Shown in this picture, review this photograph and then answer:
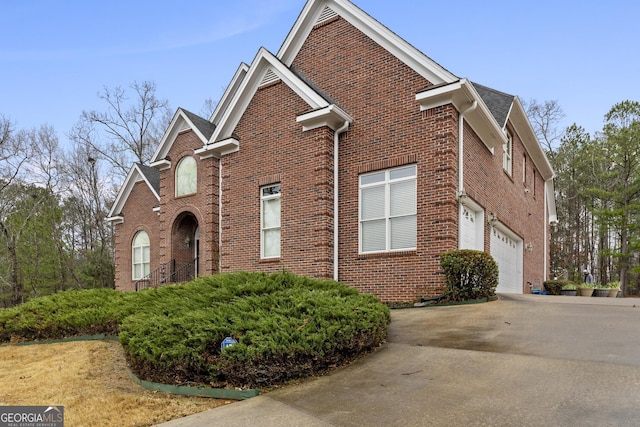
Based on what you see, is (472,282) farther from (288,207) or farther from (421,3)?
(421,3)

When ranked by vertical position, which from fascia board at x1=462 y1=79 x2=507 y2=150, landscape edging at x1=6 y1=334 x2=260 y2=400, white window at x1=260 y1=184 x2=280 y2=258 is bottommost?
landscape edging at x1=6 y1=334 x2=260 y2=400

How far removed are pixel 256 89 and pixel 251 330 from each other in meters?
10.0

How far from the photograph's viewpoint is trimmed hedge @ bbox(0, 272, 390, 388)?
5.18 metres

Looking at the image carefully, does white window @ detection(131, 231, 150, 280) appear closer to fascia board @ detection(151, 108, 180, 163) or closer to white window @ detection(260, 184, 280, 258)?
fascia board @ detection(151, 108, 180, 163)

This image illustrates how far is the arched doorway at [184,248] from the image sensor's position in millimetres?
17359

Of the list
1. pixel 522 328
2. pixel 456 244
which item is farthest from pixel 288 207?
pixel 522 328

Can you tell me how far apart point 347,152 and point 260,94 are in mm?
3596

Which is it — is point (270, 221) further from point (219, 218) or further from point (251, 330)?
point (251, 330)

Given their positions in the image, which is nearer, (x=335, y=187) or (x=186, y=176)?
(x=335, y=187)

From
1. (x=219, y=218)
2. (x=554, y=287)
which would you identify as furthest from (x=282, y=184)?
(x=554, y=287)

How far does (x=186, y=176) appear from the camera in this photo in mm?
17031

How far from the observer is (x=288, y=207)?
41.5ft

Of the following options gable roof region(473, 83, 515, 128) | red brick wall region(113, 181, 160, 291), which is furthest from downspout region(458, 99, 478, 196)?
red brick wall region(113, 181, 160, 291)

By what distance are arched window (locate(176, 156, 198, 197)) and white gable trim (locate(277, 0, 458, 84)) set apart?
543cm
